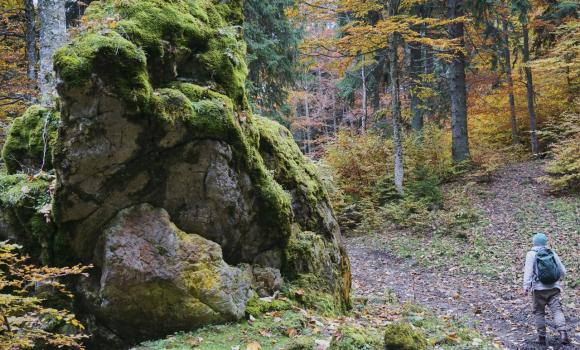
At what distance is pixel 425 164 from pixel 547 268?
10.1 m

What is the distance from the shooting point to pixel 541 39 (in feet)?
61.7

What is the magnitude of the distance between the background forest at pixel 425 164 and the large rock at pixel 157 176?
0.49 metres

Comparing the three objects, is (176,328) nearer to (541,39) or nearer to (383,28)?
(383,28)

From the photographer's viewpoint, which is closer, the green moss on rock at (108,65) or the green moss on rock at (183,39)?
the green moss on rock at (108,65)

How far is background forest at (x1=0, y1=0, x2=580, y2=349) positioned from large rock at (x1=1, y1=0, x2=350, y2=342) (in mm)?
490

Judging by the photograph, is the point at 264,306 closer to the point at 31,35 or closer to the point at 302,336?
the point at 302,336

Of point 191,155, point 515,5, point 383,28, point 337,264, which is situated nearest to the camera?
point 191,155

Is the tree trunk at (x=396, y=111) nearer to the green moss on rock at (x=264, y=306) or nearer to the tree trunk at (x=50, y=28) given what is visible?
the tree trunk at (x=50, y=28)

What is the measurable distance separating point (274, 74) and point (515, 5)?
9289mm

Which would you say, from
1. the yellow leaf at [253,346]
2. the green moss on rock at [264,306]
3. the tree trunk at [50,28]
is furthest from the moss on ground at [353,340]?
the tree trunk at [50,28]

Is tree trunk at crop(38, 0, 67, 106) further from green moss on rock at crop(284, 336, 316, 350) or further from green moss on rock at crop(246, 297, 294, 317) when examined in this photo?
green moss on rock at crop(284, 336, 316, 350)

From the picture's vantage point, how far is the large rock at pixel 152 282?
458 centimetres

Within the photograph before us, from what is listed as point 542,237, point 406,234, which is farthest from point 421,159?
point 542,237

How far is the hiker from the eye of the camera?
21.4 ft
